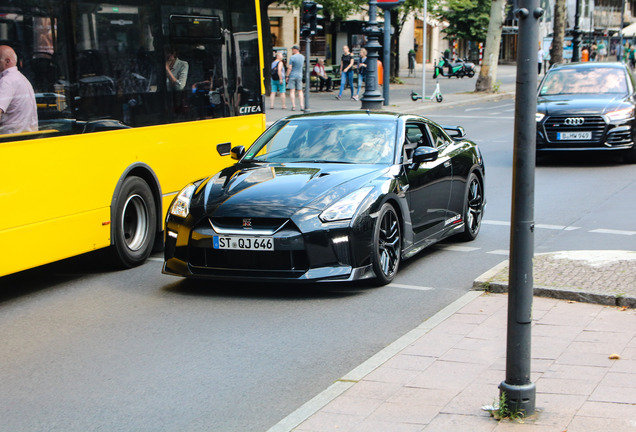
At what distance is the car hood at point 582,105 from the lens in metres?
16.7

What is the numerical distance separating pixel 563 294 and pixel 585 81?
11745 millimetres

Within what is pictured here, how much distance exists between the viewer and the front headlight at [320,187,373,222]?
7578 mm

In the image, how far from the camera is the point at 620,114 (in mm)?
16734

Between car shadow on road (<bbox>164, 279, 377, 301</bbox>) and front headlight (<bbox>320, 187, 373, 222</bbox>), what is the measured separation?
671 mm

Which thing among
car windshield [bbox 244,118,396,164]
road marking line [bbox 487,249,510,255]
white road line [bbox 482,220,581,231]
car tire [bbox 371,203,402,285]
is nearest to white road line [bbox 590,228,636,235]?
white road line [bbox 482,220,581,231]

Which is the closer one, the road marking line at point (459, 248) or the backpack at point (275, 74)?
the road marking line at point (459, 248)

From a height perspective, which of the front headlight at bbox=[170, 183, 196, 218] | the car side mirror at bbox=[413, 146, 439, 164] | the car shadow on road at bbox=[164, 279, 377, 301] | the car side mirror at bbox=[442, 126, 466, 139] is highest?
the car side mirror at bbox=[413, 146, 439, 164]

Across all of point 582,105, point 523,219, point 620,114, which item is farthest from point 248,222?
point 620,114

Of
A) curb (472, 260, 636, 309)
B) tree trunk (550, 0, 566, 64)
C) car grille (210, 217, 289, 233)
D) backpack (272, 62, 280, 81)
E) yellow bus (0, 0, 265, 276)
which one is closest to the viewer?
curb (472, 260, 636, 309)

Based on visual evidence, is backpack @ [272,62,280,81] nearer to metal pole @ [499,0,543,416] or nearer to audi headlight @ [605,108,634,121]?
audi headlight @ [605,108,634,121]

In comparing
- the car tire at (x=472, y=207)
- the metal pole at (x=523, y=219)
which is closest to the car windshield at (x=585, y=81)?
the car tire at (x=472, y=207)

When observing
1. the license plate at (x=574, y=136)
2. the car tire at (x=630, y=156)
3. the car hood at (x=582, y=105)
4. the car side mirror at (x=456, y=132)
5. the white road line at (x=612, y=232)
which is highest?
the car side mirror at (x=456, y=132)

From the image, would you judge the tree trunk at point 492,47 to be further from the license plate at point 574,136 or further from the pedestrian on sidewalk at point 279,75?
the license plate at point 574,136

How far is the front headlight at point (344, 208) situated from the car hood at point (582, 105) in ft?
32.2
